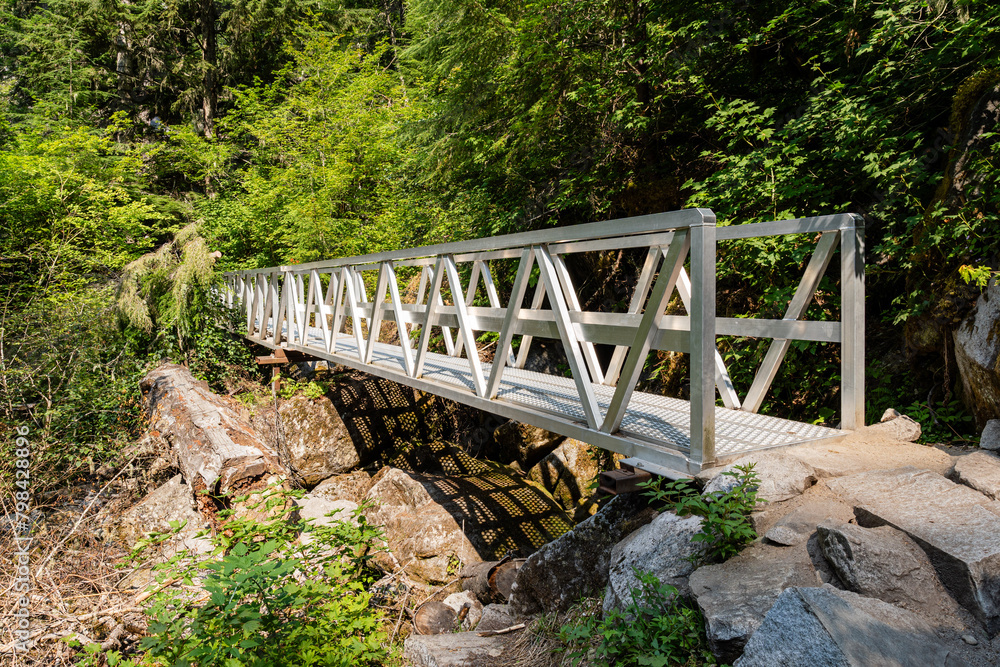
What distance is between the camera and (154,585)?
14.2 feet

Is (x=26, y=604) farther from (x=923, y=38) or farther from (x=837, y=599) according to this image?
(x=923, y=38)

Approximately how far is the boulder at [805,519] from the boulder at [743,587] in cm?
4

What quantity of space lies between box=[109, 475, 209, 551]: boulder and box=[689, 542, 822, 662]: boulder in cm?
486

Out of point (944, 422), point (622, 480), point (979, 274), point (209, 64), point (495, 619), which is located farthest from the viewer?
point (209, 64)

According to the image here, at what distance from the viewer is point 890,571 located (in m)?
1.84

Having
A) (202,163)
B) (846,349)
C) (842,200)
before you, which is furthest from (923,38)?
(202,163)

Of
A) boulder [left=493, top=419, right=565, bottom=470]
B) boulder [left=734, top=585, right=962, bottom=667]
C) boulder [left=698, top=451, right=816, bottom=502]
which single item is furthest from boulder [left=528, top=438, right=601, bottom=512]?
boulder [left=734, top=585, right=962, bottom=667]

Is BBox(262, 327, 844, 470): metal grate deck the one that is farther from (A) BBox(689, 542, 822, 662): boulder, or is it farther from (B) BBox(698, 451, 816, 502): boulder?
(A) BBox(689, 542, 822, 662): boulder

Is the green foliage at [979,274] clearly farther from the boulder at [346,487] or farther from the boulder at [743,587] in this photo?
the boulder at [346,487]

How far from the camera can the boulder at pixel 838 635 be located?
5.13 feet

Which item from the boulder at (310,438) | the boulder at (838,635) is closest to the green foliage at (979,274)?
the boulder at (838,635)

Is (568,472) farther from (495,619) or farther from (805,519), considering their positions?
(805,519)

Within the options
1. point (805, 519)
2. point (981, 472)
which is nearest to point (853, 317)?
point (981, 472)

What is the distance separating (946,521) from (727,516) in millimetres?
728
